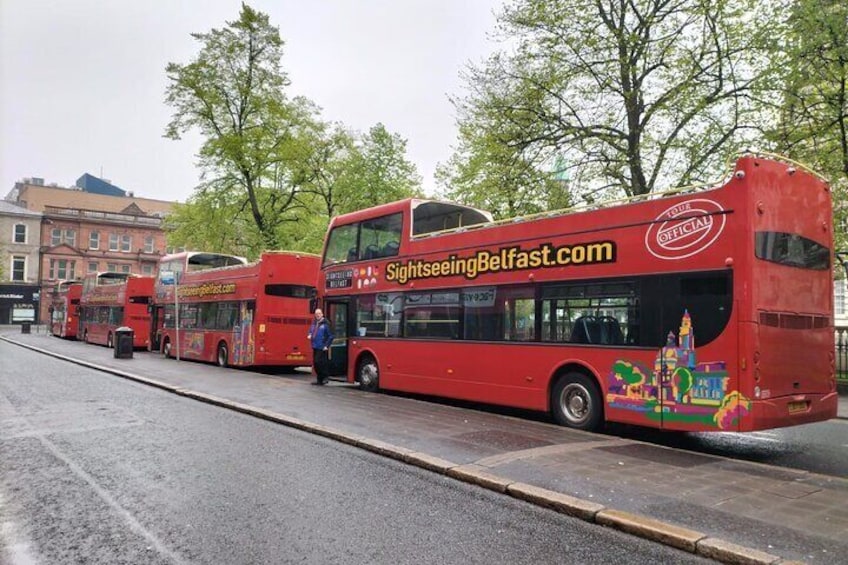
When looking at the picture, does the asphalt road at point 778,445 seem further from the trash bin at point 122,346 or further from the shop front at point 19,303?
the shop front at point 19,303

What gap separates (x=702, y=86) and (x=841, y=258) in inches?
267

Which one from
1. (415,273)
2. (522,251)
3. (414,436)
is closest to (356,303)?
(415,273)

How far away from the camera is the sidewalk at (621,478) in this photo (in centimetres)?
460

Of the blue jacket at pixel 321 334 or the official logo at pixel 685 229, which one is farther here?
the blue jacket at pixel 321 334

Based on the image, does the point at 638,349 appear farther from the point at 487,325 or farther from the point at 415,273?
the point at 415,273

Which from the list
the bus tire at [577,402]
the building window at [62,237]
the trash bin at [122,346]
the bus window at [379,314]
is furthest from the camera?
the building window at [62,237]

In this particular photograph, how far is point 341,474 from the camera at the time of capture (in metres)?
6.48

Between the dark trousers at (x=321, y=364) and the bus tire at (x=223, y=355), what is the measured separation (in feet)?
21.9

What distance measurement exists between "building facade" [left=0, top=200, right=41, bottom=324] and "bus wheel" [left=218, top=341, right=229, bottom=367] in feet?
200

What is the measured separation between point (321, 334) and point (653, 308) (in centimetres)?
879

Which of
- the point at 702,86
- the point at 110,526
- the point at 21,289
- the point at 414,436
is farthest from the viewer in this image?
the point at 21,289

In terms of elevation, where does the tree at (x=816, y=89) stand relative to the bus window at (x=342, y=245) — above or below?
above

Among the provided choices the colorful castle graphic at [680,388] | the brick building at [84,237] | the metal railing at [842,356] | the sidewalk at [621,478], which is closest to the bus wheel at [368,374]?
the sidewalk at [621,478]

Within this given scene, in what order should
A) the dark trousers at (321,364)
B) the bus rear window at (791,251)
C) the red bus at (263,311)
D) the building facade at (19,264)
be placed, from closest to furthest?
the bus rear window at (791,251) < the dark trousers at (321,364) < the red bus at (263,311) < the building facade at (19,264)
